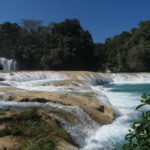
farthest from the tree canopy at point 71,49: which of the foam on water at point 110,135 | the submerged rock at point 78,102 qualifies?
→ the foam on water at point 110,135

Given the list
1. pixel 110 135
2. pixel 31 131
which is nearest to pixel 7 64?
pixel 110 135

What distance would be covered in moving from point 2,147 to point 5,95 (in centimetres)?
501

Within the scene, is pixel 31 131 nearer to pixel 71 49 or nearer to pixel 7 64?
pixel 71 49

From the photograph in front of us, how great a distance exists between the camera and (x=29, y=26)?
41.8 metres

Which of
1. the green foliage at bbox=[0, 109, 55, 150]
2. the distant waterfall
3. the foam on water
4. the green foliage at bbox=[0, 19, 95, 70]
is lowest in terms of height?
the foam on water

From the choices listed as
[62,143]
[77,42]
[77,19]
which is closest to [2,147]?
[62,143]

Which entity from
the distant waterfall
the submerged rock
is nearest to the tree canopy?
the distant waterfall

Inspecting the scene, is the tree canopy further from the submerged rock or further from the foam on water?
the foam on water

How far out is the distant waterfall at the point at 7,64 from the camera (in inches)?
1286

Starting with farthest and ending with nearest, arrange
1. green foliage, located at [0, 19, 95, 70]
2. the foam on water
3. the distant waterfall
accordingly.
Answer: the distant waterfall → green foliage, located at [0, 19, 95, 70] → the foam on water

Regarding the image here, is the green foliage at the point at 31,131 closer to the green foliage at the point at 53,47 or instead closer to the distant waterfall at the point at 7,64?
the green foliage at the point at 53,47

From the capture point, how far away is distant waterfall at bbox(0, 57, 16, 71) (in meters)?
32.7

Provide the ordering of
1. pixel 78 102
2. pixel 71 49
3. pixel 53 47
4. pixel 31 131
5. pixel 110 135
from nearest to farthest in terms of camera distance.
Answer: pixel 31 131
pixel 110 135
pixel 78 102
pixel 71 49
pixel 53 47

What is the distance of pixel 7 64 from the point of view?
3316 cm
